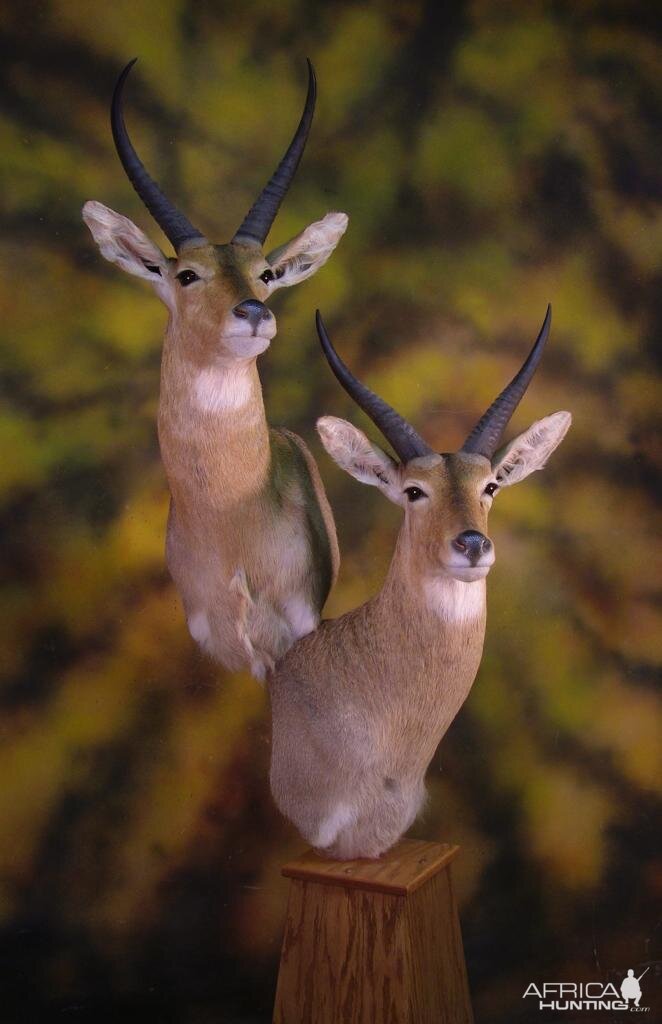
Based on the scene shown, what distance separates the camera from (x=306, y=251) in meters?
3.50

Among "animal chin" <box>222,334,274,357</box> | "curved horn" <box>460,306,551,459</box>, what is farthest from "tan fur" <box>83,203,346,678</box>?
"curved horn" <box>460,306,551,459</box>

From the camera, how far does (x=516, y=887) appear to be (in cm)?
479

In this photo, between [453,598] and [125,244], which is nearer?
[453,598]

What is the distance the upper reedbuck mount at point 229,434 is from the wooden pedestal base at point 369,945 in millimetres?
677

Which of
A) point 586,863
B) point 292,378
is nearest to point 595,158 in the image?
point 292,378

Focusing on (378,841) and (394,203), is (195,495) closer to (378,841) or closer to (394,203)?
(378,841)

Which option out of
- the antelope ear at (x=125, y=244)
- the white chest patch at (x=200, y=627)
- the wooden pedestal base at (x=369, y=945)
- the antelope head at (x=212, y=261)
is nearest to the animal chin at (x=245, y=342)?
the antelope head at (x=212, y=261)

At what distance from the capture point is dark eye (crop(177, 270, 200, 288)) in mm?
3158

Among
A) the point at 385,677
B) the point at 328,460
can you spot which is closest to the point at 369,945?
the point at 385,677

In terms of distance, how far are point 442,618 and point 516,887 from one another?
216 cm

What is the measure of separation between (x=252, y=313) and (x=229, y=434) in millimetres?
404

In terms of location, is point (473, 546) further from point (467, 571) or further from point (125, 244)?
point (125, 244)

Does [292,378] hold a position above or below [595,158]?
below

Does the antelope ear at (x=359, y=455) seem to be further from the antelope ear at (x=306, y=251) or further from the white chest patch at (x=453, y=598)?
the antelope ear at (x=306, y=251)
